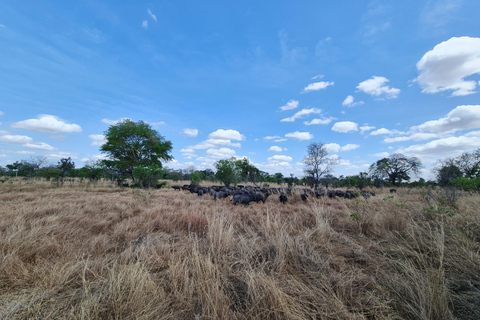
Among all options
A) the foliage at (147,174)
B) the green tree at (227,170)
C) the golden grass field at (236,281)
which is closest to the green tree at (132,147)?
the foliage at (147,174)

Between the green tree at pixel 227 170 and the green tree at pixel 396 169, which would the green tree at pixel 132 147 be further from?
the green tree at pixel 396 169

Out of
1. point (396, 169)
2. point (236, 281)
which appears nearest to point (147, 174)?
point (236, 281)

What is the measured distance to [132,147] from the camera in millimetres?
26891

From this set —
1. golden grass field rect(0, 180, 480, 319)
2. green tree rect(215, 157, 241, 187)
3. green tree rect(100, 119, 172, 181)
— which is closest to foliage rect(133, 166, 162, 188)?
green tree rect(100, 119, 172, 181)

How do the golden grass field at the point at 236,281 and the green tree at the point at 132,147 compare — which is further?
the green tree at the point at 132,147

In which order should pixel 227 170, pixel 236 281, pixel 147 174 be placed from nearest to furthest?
pixel 236 281, pixel 147 174, pixel 227 170

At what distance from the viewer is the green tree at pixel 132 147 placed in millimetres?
25719

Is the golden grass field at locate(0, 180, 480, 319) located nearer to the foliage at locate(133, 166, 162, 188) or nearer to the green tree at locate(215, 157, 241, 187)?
the foliage at locate(133, 166, 162, 188)

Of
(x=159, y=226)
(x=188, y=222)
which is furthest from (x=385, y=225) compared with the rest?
(x=159, y=226)

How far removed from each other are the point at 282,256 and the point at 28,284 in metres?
3.58

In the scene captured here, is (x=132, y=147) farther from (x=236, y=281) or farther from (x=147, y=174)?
(x=236, y=281)

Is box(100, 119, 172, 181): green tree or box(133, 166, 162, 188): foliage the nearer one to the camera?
box(133, 166, 162, 188): foliage

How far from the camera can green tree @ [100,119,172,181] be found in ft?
84.4

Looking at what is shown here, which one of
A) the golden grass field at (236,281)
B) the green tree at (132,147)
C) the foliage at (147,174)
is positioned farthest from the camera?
the green tree at (132,147)
